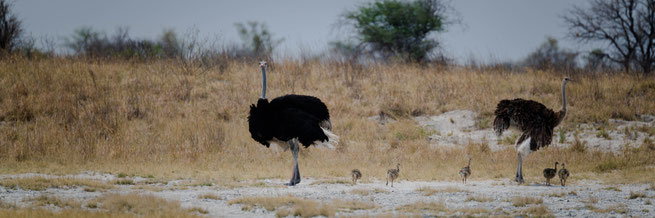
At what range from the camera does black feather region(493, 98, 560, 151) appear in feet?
40.8

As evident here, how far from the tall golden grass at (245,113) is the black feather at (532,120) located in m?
1.16

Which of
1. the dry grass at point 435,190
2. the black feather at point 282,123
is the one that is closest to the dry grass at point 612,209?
the dry grass at point 435,190

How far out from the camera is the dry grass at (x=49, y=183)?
1112cm

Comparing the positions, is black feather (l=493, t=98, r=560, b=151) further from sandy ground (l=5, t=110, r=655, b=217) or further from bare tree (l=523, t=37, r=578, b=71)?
bare tree (l=523, t=37, r=578, b=71)

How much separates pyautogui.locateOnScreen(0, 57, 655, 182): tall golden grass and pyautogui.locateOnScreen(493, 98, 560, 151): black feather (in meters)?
1.16

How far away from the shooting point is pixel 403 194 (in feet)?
35.3

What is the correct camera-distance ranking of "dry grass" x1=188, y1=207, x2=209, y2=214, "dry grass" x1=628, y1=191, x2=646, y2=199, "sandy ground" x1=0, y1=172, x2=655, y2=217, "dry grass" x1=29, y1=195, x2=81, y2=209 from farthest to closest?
"dry grass" x1=628, y1=191, x2=646, y2=199 → "dry grass" x1=29, y1=195, x2=81, y2=209 → "sandy ground" x1=0, y1=172, x2=655, y2=217 → "dry grass" x1=188, y1=207, x2=209, y2=214

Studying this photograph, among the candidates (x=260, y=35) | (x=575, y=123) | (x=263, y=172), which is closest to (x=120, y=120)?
(x=263, y=172)

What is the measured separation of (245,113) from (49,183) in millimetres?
9100

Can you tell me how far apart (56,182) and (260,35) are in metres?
37.4

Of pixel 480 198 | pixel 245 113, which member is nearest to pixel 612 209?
pixel 480 198

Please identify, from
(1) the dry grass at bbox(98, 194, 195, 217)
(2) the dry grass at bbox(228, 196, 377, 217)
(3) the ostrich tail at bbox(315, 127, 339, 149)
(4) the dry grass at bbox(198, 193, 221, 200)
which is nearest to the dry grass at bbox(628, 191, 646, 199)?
(2) the dry grass at bbox(228, 196, 377, 217)

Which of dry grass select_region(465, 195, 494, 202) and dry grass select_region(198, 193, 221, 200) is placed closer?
dry grass select_region(465, 195, 494, 202)

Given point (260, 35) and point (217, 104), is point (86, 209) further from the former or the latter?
point (260, 35)
